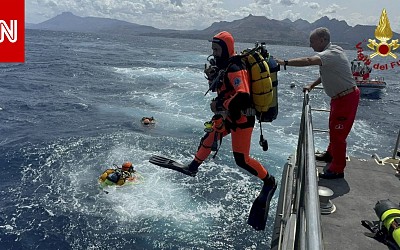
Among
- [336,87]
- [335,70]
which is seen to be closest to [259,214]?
[336,87]

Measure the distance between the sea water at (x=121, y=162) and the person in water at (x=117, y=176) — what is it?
1.66 ft

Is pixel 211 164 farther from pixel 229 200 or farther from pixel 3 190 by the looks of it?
pixel 3 190

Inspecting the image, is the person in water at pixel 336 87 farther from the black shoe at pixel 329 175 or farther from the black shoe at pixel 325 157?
the black shoe at pixel 325 157

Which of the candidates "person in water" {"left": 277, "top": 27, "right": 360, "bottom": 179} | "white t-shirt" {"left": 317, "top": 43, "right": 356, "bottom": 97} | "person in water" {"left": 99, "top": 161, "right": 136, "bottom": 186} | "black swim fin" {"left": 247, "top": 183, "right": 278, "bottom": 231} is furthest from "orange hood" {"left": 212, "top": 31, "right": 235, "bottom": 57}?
"person in water" {"left": 99, "top": 161, "right": 136, "bottom": 186}

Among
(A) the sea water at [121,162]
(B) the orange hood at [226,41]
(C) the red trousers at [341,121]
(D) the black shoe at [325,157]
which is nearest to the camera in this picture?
(B) the orange hood at [226,41]

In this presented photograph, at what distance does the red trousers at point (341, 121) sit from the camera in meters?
5.64

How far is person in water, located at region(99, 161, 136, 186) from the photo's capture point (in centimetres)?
1819

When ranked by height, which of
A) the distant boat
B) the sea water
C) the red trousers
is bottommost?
the sea water

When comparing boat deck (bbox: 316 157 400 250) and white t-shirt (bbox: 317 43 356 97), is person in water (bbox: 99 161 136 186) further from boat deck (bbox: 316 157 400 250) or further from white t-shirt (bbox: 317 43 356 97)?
white t-shirt (bbox: 317 43 356 97)

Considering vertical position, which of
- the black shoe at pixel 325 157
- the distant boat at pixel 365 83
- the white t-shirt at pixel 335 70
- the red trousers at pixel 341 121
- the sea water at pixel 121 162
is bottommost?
the sea water at pixel 121 162

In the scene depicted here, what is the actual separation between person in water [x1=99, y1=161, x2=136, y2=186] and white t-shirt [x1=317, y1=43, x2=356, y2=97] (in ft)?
47.5

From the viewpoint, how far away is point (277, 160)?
73.5 feet

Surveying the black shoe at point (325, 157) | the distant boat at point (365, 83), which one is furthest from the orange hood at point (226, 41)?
the distant boat at point (365, 83)

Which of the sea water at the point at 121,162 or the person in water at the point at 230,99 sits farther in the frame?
the sea water at the point at 121,162
